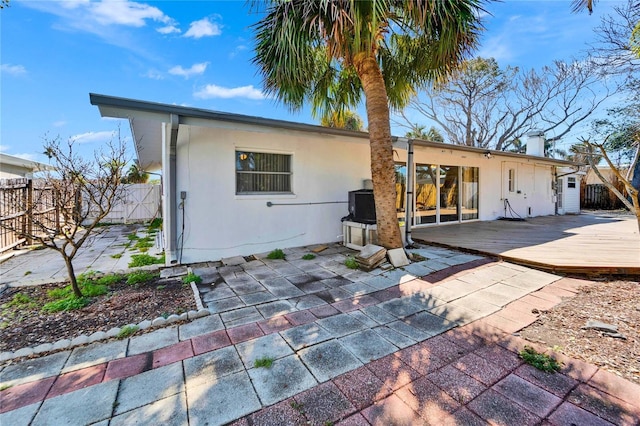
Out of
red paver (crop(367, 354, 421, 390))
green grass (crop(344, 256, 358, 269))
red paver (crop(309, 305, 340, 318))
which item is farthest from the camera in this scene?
green grass (crop(344, 256, 358, 269))

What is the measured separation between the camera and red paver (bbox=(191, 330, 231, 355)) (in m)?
2.71

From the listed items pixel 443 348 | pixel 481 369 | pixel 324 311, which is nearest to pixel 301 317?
pixel 324 311

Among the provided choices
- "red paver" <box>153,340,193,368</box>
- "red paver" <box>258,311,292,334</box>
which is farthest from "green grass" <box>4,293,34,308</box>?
"red paver" <box>258,311,292,334</box>

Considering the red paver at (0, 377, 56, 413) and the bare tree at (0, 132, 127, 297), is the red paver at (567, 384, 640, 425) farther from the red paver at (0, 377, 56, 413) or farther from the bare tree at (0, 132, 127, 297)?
the bare tree at (0, 132, 127, 297)

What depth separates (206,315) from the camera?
3422 millimetres

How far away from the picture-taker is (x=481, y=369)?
7.91ft

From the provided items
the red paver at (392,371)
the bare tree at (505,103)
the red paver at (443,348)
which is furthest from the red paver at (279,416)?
the bare tree at (505,103)

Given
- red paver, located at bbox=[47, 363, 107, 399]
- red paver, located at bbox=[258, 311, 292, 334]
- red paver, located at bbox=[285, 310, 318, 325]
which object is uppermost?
red paver, located at bbox=[285, 310, 318, 325]

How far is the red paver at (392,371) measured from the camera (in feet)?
7.35

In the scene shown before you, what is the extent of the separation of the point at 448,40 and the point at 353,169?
145 inches

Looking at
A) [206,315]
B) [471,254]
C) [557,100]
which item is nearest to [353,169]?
[471,254]

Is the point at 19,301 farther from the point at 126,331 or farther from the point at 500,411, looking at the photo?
the point at 500,411

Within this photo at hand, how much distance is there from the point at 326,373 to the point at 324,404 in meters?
0.35

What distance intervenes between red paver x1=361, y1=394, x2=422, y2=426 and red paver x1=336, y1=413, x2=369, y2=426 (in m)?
0.03
